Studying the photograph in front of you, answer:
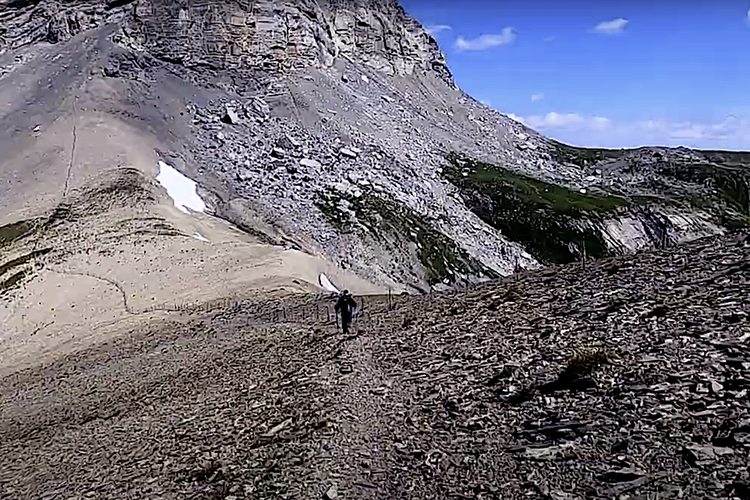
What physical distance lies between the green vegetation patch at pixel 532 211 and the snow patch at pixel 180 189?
50.3 meters

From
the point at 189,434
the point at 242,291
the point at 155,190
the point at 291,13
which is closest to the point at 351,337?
the point at 189,434

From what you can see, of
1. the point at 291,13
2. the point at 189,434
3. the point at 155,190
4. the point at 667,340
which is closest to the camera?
the point at 667,340

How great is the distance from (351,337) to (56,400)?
41.7 ft

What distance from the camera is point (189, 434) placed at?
1988 centimetres

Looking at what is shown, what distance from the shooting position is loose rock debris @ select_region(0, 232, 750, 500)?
1274cm

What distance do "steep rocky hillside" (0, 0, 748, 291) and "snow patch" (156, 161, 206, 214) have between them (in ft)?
7.88

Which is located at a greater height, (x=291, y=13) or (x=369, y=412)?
(x=291, y=13)

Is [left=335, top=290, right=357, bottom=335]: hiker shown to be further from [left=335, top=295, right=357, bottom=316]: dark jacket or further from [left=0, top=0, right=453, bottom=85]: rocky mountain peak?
[left=0, top=0, right=453, bottom=85]: rocky mountain peak

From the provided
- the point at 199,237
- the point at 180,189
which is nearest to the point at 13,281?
the point at 199,237

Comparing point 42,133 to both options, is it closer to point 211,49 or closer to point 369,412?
point 211,49

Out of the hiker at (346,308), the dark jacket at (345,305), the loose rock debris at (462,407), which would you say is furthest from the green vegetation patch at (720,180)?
the loose rock debris at (462,407)

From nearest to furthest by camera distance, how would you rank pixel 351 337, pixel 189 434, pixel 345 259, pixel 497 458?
pixel 497 458
pixel 189 434
pixel 351 337
pixel 345 259

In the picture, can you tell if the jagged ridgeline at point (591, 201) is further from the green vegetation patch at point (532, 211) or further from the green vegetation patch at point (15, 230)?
the green vegetation patch at point (15, 230)

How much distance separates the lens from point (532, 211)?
419 feet
